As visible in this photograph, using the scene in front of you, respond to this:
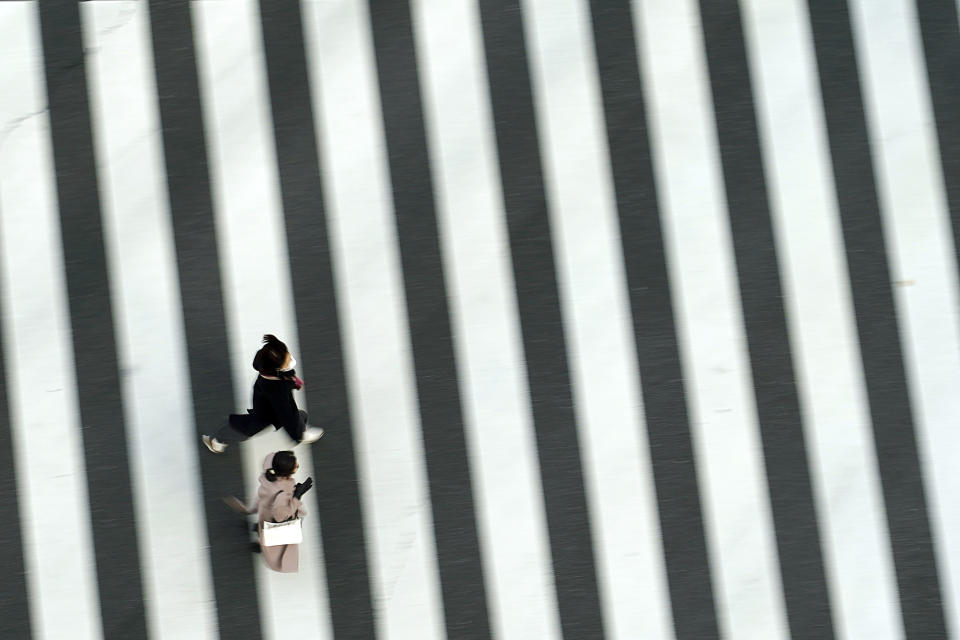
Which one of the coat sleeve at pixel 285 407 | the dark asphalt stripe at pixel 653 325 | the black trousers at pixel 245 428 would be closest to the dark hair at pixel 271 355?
the coat sleeve at pixel 285 407

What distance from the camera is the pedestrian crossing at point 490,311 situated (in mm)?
7598

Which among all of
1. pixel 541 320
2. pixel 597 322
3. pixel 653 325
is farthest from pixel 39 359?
pixel 653 325

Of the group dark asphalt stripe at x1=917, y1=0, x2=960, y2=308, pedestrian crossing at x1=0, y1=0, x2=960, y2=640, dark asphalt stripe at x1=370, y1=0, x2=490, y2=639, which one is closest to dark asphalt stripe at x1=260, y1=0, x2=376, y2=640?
pedestrian crossing at x1=0, y1=0, x2=960, y2=640

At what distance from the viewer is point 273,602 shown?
7.53m

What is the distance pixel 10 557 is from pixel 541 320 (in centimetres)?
355

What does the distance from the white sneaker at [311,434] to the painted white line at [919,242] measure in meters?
3.74

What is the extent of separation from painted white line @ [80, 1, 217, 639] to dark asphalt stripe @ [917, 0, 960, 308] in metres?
5.01

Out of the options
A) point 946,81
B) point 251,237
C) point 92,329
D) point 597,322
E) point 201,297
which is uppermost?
point 946,81

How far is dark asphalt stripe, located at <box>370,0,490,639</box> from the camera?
24.9 feet

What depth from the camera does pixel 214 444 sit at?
7.51 m

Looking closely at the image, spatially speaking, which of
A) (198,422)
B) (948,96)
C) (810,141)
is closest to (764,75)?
(810,141)

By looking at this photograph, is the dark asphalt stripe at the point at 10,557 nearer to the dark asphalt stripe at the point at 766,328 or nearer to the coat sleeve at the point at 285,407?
the coat sleeve at the point at 285,407

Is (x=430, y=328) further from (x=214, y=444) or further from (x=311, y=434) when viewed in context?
(x=214, y=444)

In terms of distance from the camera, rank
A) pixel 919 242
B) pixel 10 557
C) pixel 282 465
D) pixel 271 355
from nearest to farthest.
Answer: pixel 282 465 < pixel 271 355 < pixel 10 557 < pixel 919 242
